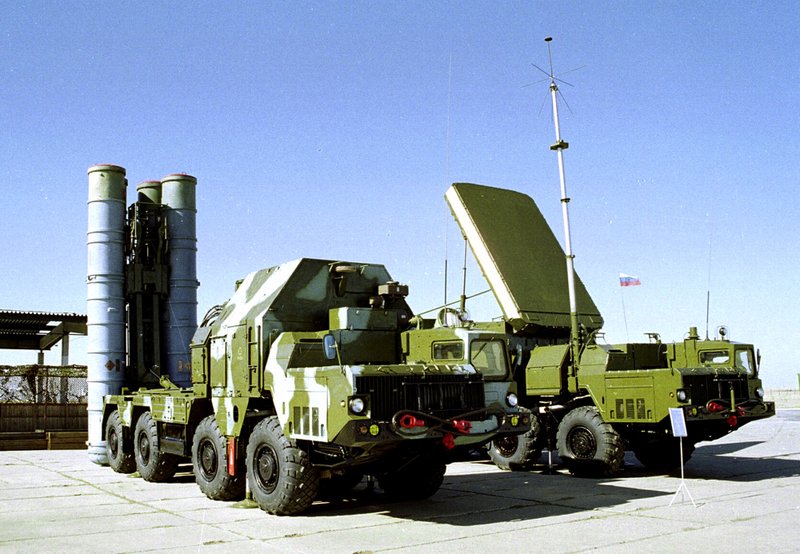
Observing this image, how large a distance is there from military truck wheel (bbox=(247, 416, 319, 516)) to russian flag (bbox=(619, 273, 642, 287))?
974cm

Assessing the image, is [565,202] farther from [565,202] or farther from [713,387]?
[713,387]

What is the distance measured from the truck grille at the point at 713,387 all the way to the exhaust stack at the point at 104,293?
431 inches

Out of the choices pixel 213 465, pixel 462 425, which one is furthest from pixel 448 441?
pixel 213 465

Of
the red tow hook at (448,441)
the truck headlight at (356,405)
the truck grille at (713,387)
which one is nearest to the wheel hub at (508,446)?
the truck grille at (713,387)

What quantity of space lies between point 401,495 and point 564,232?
6.45m

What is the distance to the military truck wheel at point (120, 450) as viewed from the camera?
47.4 ft

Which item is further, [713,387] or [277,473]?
[713,387]

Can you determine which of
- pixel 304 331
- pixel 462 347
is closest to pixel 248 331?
pixel 304 331

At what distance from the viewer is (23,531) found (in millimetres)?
8477

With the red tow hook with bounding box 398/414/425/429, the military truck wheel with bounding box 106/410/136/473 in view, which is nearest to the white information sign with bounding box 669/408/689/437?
the red tow hook with bounding box 398/414/425/429

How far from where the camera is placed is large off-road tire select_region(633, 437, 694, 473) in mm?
13789

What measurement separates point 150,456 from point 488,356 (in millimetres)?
6160

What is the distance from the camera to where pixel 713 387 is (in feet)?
40.9

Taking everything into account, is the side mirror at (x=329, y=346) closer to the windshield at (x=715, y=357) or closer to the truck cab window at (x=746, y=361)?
the windshield at (x=715, y=357)
